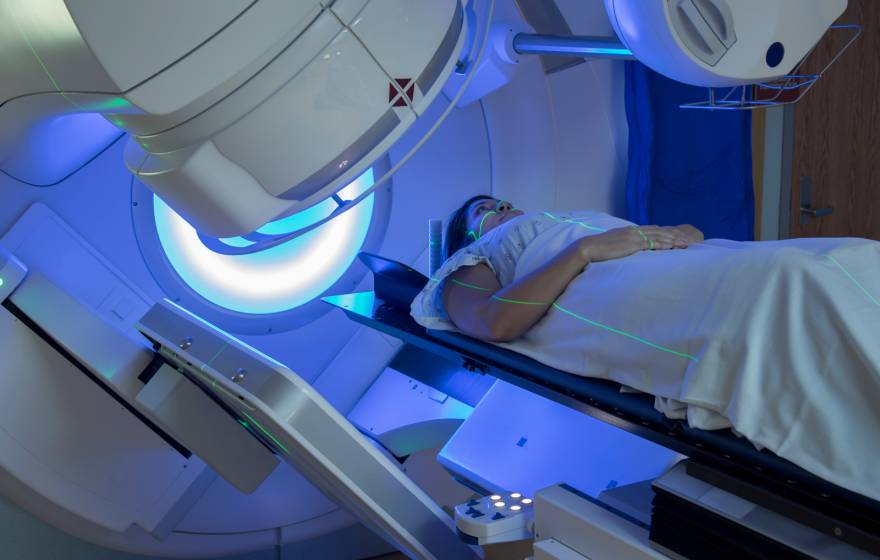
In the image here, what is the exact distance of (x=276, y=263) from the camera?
93.5 inches

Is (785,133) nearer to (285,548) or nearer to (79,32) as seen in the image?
(285,548)

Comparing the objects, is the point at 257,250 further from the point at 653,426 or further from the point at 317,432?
the point at 653,426

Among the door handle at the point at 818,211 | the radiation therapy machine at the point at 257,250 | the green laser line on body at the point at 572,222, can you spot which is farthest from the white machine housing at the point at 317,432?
the door handle at the point at 818,211

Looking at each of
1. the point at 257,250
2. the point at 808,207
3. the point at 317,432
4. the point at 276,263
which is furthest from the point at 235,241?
the point at 808,207

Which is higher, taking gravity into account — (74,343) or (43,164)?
(43,164)

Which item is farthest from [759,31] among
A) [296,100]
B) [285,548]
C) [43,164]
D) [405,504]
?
[285,548]

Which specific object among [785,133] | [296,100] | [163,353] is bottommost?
[163,353]

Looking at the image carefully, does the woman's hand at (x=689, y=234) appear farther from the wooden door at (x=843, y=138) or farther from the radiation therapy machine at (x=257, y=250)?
the wooden door at (x=843, y=138)

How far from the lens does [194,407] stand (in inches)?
70.0

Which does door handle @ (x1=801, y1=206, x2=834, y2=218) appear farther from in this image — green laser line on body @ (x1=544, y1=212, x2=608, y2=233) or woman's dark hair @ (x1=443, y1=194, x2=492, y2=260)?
green laser line on body @ (x1=544, y1=212, x2=608, y2=233)

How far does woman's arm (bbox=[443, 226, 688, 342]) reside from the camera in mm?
1590

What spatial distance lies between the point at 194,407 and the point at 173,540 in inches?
23.4

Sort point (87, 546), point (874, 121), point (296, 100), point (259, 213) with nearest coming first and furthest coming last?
point (296, 100) → point (259, 213) → point (87, 546) → point (874, 121)

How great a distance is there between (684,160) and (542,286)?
1.18 metres
